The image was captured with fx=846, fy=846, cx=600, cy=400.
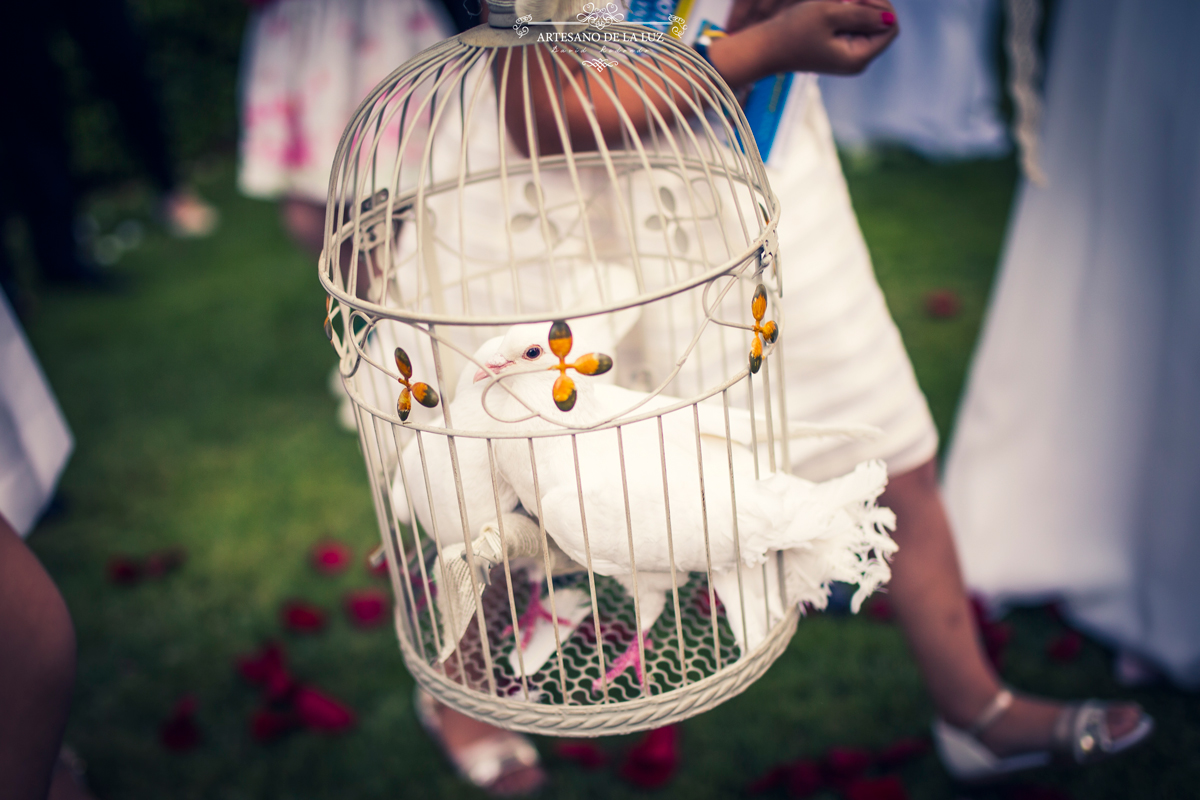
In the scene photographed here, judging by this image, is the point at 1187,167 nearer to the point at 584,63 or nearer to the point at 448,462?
the point at 584,63

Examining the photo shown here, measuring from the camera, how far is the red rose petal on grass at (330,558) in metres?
1.93

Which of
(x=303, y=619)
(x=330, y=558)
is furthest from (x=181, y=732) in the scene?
(x=330, y=558)

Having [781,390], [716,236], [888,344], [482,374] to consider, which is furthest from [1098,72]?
[482,374]

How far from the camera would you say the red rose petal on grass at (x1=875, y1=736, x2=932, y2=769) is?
4.61ft

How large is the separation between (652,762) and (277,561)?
1064 mm

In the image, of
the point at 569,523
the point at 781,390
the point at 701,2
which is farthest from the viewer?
the point at 701,2

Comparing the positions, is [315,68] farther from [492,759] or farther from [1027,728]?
[1027,728]

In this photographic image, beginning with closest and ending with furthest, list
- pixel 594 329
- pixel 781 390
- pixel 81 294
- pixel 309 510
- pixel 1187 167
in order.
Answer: pixel 781 390, pixel 594 329, pixel 1187 167, pixel 309 510, pixel 81 294

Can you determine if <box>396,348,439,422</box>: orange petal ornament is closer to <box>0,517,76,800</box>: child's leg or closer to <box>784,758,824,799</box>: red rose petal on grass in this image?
<box>0,517,76,800</box>: child's leg

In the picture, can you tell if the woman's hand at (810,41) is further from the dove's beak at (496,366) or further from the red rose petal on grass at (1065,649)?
the red rose petal on grass at (1065,649)

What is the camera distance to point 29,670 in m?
0.82

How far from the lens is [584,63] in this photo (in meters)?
0.78

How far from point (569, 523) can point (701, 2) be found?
721mm

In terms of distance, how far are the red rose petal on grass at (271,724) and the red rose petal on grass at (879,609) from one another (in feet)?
3.71
